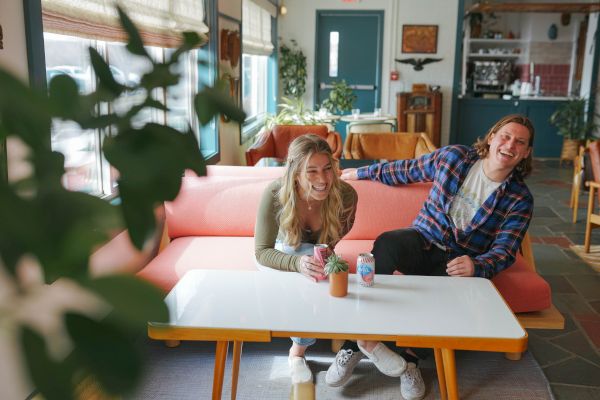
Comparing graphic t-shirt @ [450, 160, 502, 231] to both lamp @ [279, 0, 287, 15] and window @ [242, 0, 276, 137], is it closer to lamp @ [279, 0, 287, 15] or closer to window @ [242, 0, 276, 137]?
window @ [242, 0, 276, 137]

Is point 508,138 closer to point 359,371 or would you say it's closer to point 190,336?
point 359,371

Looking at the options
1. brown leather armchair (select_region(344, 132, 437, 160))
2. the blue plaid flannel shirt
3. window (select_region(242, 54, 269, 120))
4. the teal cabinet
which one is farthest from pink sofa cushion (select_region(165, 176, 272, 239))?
the teal cabinet

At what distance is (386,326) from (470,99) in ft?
27.6

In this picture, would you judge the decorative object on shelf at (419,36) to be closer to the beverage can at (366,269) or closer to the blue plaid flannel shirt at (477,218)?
the blue plaid flannel shirt at (477,218)

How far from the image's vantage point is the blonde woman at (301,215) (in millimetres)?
2580

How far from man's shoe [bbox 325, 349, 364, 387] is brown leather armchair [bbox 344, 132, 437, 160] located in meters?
3.45

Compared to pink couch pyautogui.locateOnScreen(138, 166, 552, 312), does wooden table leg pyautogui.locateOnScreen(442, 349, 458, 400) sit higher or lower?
lower

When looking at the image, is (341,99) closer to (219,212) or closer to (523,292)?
(219,212)

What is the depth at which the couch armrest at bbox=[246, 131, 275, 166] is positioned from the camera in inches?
221

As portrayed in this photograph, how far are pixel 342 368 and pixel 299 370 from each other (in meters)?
0.20

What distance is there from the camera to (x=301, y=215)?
2.71 metres

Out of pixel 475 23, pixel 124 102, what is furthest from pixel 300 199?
pixel 475 23

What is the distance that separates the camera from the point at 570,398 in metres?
2.70

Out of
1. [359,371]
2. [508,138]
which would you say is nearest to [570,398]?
[359,371]
